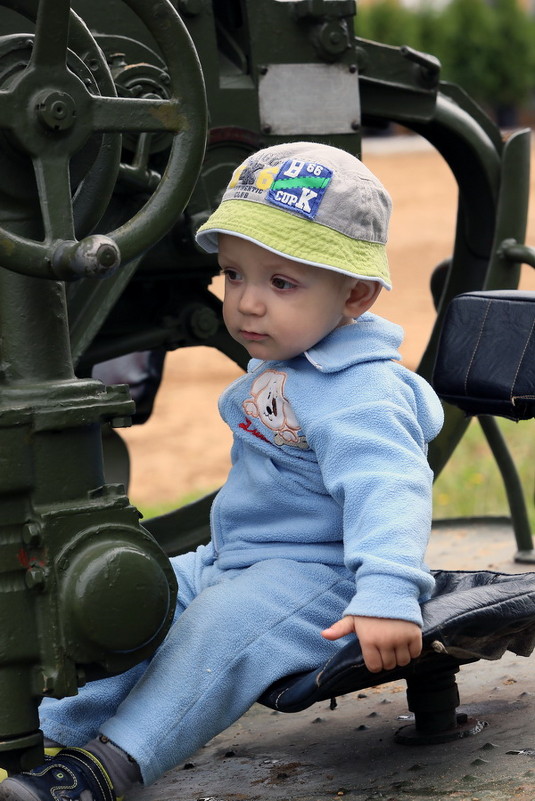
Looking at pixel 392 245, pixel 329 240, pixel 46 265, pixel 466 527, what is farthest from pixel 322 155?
pixel 392 245

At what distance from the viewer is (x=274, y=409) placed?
262cm

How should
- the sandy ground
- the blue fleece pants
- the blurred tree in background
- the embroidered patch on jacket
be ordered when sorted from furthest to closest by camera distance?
the blurred tree in background
the sandy ground
the embroidered patch on jacket
the blue fleece pants

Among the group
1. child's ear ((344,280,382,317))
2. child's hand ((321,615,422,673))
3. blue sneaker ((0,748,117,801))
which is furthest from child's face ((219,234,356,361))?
blue sneaker ((0,748,117,801))

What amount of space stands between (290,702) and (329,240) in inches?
29.9

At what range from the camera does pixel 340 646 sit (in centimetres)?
259

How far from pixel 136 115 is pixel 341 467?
0.66m

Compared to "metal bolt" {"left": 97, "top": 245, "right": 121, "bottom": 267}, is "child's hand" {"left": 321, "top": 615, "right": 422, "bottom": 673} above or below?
below

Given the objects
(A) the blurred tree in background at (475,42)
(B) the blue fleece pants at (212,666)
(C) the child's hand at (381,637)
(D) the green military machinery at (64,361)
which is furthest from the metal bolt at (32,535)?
(A) the blurred tree in background at (475,42)

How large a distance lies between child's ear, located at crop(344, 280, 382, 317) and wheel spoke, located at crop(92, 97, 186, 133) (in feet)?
1.52

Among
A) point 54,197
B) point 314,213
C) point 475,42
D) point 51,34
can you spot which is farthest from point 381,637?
point 475,42

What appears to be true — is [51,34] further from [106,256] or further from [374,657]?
[374,657]

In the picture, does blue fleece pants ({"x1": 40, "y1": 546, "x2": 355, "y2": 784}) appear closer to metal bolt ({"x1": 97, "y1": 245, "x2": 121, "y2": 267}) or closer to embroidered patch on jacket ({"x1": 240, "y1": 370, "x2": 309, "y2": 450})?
embroidered patch on jacket ({"x1": 240, "y1": 370, "x2": 309, "y2": 450})

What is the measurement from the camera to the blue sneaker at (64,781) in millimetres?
2332

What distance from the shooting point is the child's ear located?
2.59m
